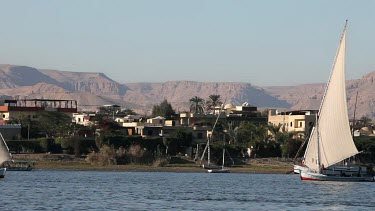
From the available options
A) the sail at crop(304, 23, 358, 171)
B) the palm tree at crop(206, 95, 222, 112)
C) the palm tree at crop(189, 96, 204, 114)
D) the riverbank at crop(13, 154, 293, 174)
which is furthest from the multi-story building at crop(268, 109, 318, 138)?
the sail at crop(304, 23, 358, 171)

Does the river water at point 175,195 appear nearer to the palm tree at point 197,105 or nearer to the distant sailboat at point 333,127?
the distant sailboat at point 333,127

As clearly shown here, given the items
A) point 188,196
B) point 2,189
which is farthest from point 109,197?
point 2,189

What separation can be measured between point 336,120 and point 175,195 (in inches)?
875

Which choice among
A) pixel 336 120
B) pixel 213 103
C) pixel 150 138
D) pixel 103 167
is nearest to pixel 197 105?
pixel 213 103

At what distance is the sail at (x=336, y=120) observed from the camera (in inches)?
3255

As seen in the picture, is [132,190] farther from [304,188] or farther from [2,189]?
[304,188]

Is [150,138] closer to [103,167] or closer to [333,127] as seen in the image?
[103,167]

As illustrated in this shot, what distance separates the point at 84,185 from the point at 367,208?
23.8m

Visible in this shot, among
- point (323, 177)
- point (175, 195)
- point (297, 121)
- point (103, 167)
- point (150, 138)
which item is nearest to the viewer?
point (175, 195)

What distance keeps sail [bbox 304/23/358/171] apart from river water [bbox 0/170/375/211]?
2.84 metres

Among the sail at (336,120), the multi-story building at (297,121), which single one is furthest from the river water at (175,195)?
the multi-story building at (297,121)

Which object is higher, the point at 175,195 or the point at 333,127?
the point at 333,127

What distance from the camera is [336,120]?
274ft

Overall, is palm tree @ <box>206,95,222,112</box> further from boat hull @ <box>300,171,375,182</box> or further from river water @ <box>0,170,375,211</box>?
river water @ <box>0,170,375,211</box>
